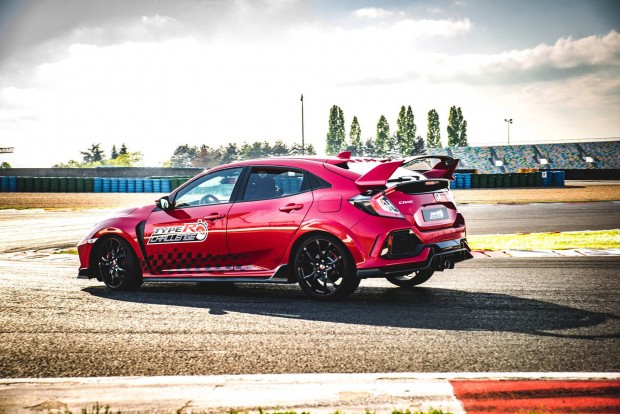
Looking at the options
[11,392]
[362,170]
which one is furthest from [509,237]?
[11,392]

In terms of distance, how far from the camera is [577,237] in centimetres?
1320

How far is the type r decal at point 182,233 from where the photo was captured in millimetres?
7258

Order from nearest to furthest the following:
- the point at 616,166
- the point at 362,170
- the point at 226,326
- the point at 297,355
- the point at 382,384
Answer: the point at 382,384
the point at 297,355
the point at 226,326
the point at 362,170
the point at 616,166

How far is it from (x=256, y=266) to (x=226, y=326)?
1.40 meters

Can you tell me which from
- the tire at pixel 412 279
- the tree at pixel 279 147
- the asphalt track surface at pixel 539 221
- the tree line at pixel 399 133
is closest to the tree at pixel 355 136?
the tree line at pixel 399 133

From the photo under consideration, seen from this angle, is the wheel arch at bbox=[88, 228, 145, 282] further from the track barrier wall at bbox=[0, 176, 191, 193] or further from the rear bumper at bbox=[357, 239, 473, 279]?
the track barrier wall at bbox=[0, 176, 191, 193]

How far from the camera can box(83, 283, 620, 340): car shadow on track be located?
5363 mm

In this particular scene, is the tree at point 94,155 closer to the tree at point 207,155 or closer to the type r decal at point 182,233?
the tree at point 207,155

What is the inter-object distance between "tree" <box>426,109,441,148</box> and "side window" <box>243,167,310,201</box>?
140m

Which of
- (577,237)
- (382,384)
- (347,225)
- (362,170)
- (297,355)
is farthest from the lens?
(577,237)

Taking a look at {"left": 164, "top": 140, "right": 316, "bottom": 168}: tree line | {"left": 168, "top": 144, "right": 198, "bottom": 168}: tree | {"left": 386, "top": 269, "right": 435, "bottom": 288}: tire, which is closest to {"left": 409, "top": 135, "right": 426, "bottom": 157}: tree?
{"left": 164, "top": 140, "right": 316, "bottom": 168}: tree line

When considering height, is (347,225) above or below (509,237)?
above

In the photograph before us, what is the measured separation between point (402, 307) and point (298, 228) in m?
1.35

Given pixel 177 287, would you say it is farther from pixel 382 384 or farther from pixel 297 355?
pixel 382 384
